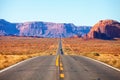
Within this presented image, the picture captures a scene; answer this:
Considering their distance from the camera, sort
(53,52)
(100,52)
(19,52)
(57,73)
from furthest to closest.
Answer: (53,52) < (100,52) < (19,52) < (57,73)

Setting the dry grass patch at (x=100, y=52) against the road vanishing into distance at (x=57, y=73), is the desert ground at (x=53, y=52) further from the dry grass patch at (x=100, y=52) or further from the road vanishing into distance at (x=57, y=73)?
the road vanishing into distance at (x=57, y=73)

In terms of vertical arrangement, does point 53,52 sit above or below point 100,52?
above

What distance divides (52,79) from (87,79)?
166cm

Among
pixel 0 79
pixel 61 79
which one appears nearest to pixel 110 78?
pixel 61 79

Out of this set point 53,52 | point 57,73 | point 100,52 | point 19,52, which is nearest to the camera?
point 57,73

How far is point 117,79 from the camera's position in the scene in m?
12.4

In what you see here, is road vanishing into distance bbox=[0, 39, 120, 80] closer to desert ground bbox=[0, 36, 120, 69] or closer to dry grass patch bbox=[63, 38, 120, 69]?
desert ground bbox=[0, 36, 120, 69]

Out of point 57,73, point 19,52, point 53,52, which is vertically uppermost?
point 57,73

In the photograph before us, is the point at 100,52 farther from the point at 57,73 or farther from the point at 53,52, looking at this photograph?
the point at 57,73

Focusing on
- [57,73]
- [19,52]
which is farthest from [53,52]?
[57,73]

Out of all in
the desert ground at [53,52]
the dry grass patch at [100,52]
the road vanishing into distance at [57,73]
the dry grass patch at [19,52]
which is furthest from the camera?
the dry grass patch at [100,52]

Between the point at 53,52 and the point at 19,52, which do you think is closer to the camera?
the point at 19,52

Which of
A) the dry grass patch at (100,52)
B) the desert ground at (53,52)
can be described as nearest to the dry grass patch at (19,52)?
the desert ground at (53,52)

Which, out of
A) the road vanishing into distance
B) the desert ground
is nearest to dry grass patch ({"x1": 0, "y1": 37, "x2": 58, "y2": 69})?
the desert ground
